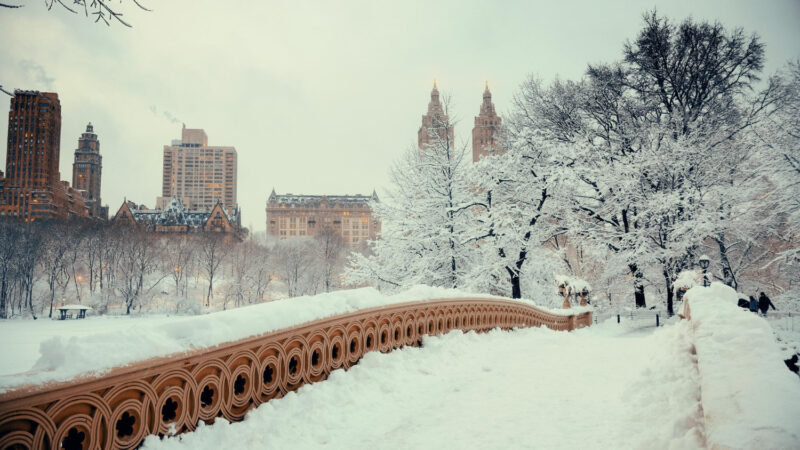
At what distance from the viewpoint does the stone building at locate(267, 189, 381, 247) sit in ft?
523

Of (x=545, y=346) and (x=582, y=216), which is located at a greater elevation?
(x=582, y=216)

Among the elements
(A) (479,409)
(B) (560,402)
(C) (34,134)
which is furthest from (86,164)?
(B) (560,402)

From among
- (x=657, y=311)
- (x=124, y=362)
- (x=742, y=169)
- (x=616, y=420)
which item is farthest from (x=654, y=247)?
(x=124, y=362)

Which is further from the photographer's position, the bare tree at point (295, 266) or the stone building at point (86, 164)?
the stone building at point (86, 164)

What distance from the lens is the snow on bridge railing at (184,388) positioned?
2.57m

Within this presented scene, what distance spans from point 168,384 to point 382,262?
20.7 metres

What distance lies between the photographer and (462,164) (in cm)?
2192

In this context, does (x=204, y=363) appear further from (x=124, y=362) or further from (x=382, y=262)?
(x=382, y=262)

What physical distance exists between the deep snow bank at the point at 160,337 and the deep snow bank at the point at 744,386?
372 cm

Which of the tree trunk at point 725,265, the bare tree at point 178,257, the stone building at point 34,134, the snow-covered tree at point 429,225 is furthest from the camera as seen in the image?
the bare tree at point 178,257

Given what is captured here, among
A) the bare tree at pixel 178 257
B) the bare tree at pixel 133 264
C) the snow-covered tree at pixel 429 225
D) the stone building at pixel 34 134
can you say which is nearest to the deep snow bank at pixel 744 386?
the stone building at pixel 34 134

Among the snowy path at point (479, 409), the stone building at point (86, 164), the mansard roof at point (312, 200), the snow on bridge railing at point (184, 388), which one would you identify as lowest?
the snowy path at point (479, 409)

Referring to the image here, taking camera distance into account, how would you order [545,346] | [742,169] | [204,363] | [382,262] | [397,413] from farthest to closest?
[382,262], [742,169], [545,346], [397,413], [204,363]

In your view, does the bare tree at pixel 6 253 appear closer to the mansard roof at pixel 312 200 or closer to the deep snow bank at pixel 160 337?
the deep snow bank at pixel 160 337
